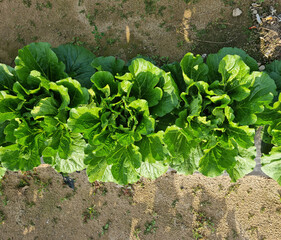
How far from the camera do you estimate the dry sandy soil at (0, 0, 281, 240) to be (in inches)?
195

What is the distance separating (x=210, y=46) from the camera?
4.98 metres

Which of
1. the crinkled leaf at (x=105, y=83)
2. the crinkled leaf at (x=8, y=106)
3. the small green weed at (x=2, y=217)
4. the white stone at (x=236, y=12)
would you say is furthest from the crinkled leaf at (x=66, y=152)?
the white stone at (x=236, y=12)

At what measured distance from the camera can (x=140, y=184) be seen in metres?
5.21

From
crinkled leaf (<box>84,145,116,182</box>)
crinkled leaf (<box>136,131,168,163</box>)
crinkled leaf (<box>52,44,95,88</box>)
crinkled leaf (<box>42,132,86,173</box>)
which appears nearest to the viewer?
crinkled leaf (<box>136,131,168,163</box>)

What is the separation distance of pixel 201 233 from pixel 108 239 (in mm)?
1966

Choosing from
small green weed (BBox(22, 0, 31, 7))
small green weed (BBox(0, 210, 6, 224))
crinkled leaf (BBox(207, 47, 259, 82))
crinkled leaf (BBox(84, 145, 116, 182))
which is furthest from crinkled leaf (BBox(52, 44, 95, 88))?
small green weed (BBox(0, 210, 6, 224))

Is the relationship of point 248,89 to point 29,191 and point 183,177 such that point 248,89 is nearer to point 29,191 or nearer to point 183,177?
point 183,177

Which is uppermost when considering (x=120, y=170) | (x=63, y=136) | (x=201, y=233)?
(x=63, y=136)

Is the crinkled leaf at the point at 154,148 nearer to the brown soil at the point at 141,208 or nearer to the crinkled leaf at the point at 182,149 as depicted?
the crinkled leaf at the point at 182,149

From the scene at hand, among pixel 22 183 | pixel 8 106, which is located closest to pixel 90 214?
pixel 22 183

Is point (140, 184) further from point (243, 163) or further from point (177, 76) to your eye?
point (177, 76)

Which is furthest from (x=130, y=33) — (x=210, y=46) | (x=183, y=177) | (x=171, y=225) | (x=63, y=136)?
(x=171, y=225)

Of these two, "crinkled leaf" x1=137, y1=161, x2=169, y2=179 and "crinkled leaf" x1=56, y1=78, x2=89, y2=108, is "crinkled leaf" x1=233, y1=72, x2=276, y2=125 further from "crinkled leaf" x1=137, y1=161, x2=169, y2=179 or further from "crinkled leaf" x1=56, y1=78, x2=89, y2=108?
"crinkled leaf" x1=56, y1=78, x2=89, y2=108

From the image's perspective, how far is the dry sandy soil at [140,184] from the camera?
4961mm
